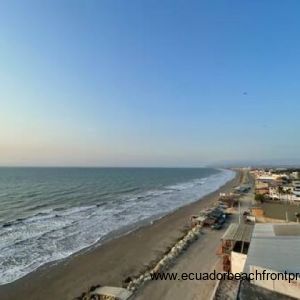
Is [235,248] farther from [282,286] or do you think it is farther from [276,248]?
[282,286]

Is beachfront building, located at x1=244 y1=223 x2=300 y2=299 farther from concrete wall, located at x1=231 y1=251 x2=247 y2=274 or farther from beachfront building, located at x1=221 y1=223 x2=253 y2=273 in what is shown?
concrete wall, located at x1=231 y1=251 x2=247 y2=274

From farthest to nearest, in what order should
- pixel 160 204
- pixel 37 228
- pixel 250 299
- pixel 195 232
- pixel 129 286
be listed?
pixel 160 204 < pixel 37 228 < pixel 195 232 < pixel 129 286 < pixel 250 299

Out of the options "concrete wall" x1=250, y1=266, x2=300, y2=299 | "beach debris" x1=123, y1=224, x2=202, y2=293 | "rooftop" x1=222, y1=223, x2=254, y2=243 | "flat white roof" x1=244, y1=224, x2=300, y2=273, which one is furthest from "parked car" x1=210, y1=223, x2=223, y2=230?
"concrete wall" x1=250, y1=266, x2=300, y2=299

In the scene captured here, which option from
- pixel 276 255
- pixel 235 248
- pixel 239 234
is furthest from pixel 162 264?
pixel 276 255

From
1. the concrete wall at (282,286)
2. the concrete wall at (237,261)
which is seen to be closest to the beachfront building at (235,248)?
the concrete wall at (237,261)

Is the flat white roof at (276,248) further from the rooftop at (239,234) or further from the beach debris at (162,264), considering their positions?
the beach debris at (162,264)

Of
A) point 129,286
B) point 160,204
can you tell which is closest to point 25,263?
point 129,286

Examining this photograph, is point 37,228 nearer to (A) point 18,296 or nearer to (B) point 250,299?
(A) point 18,296
